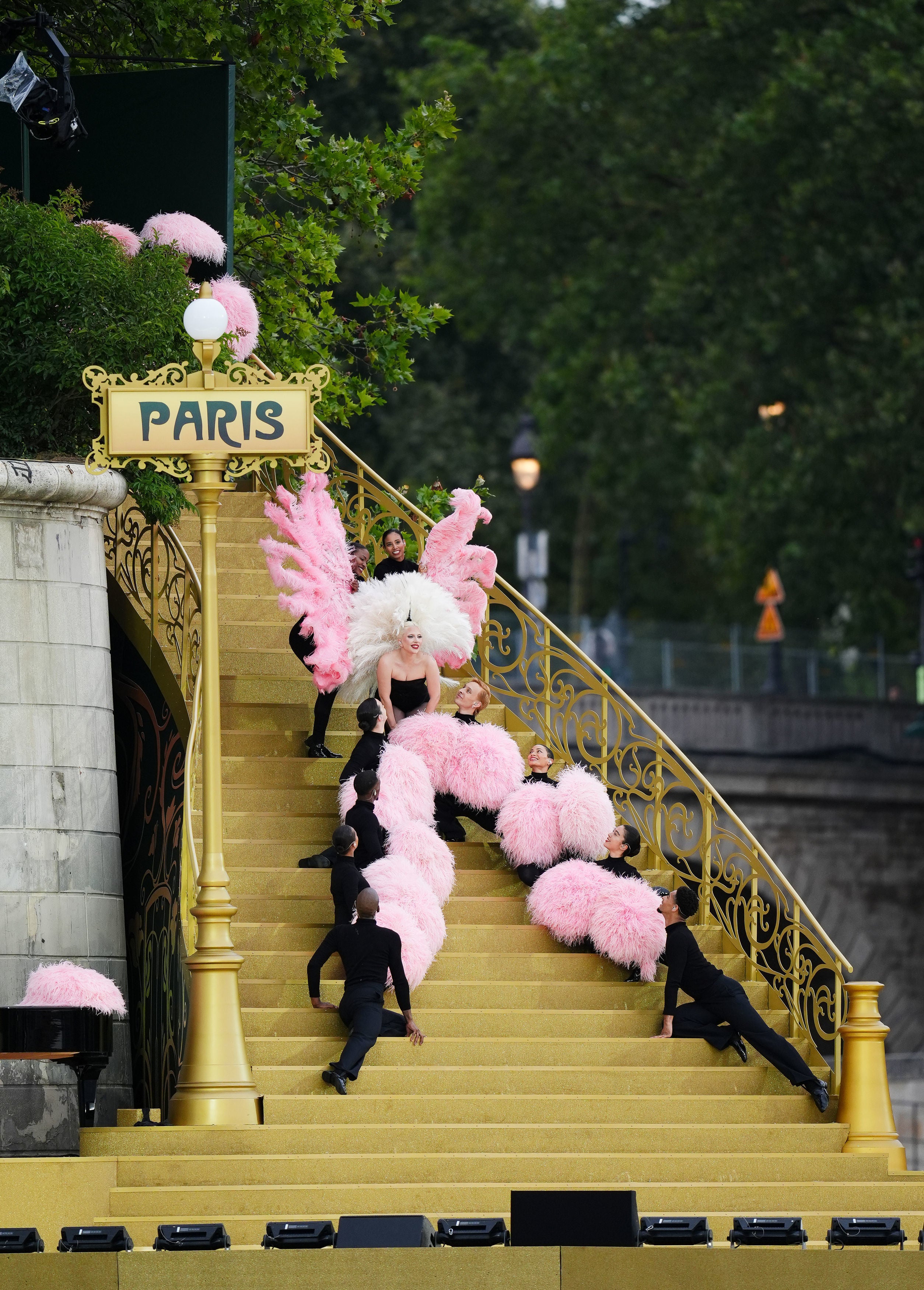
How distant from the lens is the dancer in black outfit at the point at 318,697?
16.8 m

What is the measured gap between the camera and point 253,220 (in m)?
21.6

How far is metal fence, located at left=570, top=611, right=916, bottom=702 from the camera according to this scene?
1484 inches

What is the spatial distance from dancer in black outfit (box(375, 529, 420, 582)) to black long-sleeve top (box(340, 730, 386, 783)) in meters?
1.54

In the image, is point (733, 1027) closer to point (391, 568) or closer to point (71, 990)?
point (71, 990)

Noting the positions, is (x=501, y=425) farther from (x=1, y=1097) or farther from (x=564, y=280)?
(x=1, y=1097)

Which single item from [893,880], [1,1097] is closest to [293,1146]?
[1,1097]

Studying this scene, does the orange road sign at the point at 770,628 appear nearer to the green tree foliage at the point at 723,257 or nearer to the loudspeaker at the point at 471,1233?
the green tree foliage at the point at 723,257

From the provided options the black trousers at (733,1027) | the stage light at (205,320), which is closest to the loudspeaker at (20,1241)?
the stage light at (205,320)

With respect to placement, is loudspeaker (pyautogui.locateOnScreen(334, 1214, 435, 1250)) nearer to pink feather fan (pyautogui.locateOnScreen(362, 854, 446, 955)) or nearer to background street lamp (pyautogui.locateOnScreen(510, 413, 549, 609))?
pink feather fan (pyautogui.locateOnScreen(362, 854, 446, 955))

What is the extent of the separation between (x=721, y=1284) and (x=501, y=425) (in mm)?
36975

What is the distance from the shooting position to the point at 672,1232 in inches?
421

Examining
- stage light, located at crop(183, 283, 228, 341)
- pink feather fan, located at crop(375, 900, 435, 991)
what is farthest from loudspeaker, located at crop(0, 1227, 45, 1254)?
stage light, located at crop(183, 283, 228, 341)

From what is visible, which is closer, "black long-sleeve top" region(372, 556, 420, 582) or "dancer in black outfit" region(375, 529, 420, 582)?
"dancer in black outfit" region(375, 529, 420, 582)

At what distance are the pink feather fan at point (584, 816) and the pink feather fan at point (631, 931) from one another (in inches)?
30.1
